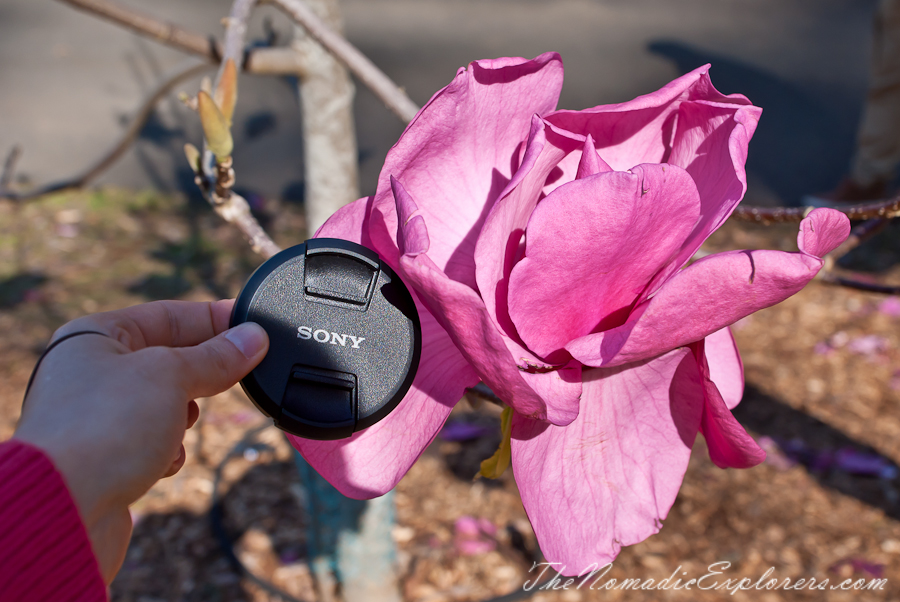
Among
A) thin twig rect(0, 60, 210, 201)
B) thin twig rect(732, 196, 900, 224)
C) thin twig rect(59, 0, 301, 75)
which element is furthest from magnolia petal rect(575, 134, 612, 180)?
thin twig rect(0, 60, 210, 201)

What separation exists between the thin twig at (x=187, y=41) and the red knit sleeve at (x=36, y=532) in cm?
117

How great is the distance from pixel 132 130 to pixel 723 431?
240 cm

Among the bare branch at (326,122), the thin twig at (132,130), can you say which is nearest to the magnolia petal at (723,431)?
the bare branch at (326,122)

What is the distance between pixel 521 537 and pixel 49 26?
5.00m

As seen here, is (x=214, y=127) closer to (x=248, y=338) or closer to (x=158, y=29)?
(x=248, y=338)

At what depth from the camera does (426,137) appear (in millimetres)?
640

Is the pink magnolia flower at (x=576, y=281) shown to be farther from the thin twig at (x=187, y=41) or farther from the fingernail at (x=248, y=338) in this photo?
the thin twig at (x=187, y=41)

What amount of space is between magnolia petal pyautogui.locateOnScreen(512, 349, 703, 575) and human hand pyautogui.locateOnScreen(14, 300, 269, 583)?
343 mm

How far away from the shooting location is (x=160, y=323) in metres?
0.83

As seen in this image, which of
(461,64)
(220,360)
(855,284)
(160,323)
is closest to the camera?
(220,360)

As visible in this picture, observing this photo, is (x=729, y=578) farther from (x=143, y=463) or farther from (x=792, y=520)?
(x=143, y=463)

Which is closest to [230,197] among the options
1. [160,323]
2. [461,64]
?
[160,323]

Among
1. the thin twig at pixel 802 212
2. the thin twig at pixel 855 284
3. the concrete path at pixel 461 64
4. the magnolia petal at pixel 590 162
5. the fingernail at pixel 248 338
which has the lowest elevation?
the concrete path at pixel 461 64

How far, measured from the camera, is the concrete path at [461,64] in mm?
4426
